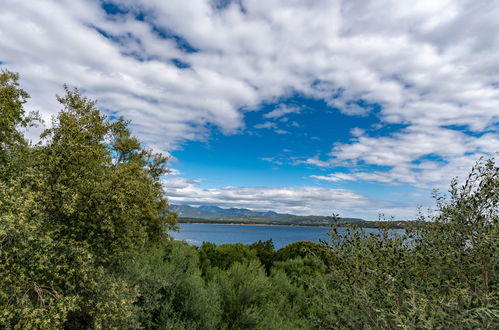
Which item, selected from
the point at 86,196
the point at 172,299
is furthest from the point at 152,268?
the point at 86,196

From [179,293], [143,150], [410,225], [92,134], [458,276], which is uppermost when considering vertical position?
[143,150]

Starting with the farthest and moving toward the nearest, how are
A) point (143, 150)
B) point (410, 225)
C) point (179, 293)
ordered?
1. point (143, 150)
2. point (179, 293)
3. point (410, 225)

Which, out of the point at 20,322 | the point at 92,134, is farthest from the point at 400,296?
the point at 92,134

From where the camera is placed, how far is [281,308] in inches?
626

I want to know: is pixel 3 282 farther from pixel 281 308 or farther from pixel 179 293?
pixel 281 308

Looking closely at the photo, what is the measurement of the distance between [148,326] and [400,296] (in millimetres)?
9658

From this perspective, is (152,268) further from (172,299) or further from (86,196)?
(86,196)

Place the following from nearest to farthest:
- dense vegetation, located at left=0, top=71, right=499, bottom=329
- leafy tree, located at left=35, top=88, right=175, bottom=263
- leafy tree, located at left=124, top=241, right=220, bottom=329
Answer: dense vegetation, located at left=0, top=71, right=499, bottom=329
leafy tree, located at left=35, top=88, right=175, bottom=263
leafy tree, located at left=124, top=241, right=220, bottom=329

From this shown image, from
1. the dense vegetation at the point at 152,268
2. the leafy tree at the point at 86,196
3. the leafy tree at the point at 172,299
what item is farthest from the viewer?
the leafy tree at the point at 172,299

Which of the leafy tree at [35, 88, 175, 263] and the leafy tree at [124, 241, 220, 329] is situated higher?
the leafy tree at [35, 88, 175, 263]

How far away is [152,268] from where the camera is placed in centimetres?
1400

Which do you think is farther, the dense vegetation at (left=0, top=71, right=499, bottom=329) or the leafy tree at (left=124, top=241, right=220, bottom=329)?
the leafy tree at (left=124, top=241, right=220, bottom=329)

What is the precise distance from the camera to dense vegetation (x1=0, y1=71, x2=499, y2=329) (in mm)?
Answer: 5660

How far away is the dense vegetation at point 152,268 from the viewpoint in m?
5.66
